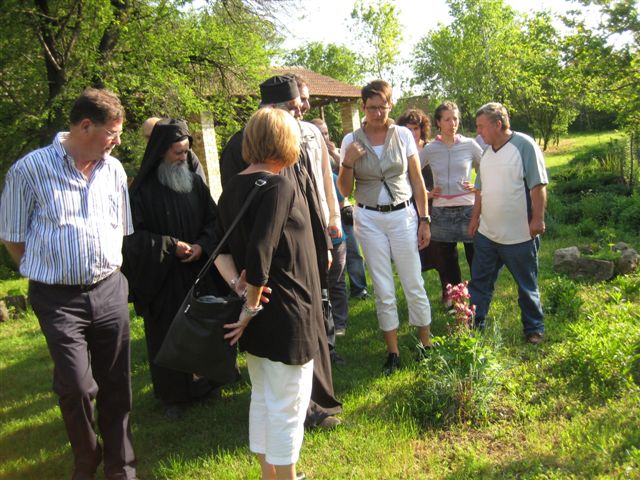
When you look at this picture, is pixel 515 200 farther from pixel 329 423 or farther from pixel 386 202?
pixel 329 423

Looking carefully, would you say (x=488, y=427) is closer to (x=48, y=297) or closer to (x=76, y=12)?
(x=48, y=297)

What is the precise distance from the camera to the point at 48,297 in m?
3.01

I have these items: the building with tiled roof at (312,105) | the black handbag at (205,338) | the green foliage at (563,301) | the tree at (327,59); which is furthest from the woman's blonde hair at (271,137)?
the tree at (327,59)

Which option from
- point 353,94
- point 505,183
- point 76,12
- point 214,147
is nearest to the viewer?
point 505,183

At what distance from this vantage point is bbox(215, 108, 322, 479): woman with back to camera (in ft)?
8.50

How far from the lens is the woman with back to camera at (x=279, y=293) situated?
2.59 m

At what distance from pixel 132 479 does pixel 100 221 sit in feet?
5.12

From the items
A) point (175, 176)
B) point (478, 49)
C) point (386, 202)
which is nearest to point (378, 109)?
point (386, 202)

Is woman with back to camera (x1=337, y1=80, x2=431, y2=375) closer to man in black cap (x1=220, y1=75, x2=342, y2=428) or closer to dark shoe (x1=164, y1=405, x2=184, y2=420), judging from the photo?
man in black cap (x1=220, y1=75, x2=342, y2=428)

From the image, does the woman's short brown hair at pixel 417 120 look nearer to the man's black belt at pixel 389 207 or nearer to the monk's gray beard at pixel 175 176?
the man's black belt at pixel 389 207

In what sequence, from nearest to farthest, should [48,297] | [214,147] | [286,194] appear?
[286,194], [48,297], [214,147]

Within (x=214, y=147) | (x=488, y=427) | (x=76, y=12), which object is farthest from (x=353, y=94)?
(x=488, y=427)

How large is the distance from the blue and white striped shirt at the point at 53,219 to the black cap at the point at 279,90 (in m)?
1.34

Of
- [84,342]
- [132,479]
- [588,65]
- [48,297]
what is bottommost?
[132,479]
